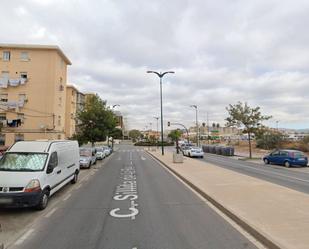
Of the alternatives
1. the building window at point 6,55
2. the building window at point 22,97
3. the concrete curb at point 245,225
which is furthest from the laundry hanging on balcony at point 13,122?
the concrete curb at point 245,225

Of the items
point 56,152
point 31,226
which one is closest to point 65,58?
point 56,152

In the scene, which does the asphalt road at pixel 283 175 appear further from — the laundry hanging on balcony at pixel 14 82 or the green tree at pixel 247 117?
the laundry hanging on balcony at pixel 14 82

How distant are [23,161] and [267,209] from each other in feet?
24.1

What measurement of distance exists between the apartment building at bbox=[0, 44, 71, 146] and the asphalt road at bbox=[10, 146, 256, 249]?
3429 centimetres

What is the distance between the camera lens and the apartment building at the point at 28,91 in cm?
4338

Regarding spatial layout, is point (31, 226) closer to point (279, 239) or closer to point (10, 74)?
point (279, 239)

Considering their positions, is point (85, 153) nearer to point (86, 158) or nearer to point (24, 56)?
point (86, 158)

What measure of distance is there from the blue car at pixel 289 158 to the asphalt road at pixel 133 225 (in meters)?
19.2

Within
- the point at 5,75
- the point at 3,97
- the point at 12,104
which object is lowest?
the point at 12,104

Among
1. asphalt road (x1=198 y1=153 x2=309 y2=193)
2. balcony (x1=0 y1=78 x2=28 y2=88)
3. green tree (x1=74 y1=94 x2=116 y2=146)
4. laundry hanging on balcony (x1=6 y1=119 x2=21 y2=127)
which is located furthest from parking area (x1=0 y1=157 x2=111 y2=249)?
balcony (x1=0 y1=78 x2=28 y2=88)

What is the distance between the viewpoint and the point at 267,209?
8930 mm

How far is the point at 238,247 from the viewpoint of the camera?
6.18m

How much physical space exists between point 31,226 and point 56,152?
14.2 feet

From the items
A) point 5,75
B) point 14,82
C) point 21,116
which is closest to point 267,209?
point 21,116
